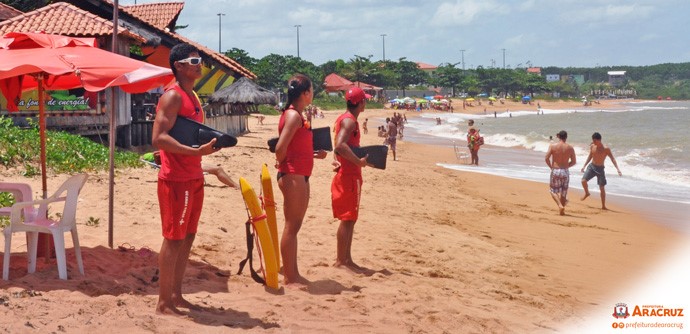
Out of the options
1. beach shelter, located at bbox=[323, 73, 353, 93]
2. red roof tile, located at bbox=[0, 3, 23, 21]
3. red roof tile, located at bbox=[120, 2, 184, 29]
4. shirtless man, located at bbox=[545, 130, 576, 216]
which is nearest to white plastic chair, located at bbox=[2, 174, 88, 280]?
shirtless man, located at bbox=[545, 130, 576, 216]

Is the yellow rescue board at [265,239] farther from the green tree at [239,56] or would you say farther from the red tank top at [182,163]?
the green tree at [239,56]

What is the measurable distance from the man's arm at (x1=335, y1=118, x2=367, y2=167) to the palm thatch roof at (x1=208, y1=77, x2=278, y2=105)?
21.0 meters

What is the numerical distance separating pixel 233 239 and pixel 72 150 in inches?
213

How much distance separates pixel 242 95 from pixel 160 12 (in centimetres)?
379

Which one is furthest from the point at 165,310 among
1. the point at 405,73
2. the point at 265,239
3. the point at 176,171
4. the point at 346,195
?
the point at 405,73

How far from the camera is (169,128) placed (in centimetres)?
503

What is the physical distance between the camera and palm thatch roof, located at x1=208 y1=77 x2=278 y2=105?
2769 cm

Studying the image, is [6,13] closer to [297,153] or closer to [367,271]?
[367,271]

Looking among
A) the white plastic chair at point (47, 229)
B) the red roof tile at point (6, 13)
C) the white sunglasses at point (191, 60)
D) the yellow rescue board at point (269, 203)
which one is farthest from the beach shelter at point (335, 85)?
the white sunglasses at point (191, 60)

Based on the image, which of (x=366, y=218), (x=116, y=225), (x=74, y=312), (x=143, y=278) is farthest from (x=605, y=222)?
(x=74, y=312)

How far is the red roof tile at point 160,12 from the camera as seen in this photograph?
25578mm

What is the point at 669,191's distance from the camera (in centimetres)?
1831

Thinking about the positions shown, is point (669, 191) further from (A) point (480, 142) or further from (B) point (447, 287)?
(B) point (447, 287)

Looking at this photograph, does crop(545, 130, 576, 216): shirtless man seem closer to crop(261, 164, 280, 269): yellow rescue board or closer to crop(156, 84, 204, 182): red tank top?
crop(261, 164, 280, 269): yellow rescue board
